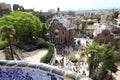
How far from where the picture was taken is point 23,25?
145 ft

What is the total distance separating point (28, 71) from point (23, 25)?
34.3m

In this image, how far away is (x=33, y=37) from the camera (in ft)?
161

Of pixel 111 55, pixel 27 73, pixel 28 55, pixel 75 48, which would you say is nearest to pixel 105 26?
pixel 75 48

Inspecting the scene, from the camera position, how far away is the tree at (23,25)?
43.5 m

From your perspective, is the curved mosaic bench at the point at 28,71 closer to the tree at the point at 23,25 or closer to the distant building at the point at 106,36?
the distant building at the point at 106,36

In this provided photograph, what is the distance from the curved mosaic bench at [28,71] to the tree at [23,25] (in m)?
32.7

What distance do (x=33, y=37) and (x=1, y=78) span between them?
37.8 m

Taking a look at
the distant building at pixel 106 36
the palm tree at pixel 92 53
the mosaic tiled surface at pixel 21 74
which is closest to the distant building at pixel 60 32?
the distant building at pixel 106 36

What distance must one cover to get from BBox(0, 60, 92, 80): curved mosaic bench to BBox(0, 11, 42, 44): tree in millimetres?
32667

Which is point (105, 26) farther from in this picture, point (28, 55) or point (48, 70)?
point (48, 70)

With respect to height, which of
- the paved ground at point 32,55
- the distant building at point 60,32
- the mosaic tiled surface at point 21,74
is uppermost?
the mosaic tiled surface at point 21,74

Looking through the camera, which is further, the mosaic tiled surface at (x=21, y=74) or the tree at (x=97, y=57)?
the tree at (x=97, y=57)

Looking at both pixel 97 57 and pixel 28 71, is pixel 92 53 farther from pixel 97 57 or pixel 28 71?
pixel 28 71

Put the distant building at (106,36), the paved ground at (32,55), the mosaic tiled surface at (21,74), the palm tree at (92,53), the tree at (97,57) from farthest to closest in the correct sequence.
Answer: the distant building at (106,36) → the paved ground at (32,55) → the tree at (97,57) → the palm tree at (92,53) → the mosaic tiled surface at (21,74)
